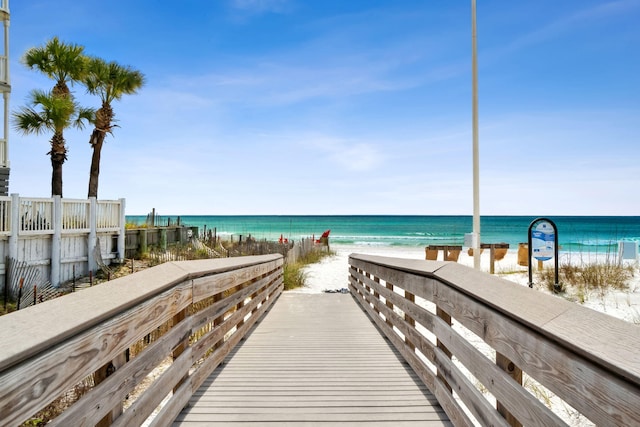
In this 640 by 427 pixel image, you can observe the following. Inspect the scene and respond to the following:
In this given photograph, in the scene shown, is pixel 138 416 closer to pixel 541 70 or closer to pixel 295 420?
pixel 295 420

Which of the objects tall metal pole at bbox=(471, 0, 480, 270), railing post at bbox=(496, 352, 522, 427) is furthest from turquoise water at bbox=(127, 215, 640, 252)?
railing post at bbox=(496, 352, 522, 427)

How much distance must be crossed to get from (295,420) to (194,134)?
40.5 meters

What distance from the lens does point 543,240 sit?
10047 mm

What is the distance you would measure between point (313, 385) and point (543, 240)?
8383 millimetres

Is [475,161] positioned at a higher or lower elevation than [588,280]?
higher

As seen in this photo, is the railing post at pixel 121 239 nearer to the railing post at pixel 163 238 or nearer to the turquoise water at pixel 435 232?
the railing post at pixel 163 238

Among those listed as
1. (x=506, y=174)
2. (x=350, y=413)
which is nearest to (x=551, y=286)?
(x=350, y=413)

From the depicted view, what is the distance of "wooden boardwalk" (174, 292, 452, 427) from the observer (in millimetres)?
2963

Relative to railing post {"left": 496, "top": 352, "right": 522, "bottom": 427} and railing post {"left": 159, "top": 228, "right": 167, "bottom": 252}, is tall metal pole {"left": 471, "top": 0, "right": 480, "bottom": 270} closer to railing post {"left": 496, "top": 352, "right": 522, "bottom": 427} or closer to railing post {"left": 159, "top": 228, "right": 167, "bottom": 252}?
railing post {"left": 496, "top": 352, "right": 522, "bottom": 427}

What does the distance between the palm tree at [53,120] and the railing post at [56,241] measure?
527cm

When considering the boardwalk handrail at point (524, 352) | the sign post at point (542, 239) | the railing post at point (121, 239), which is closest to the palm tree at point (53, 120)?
the railing post at point (121, 239)

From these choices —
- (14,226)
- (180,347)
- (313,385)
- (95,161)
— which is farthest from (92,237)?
(313,385)

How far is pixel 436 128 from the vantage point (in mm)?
31172

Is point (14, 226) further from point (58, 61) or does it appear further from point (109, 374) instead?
point (109, 374)
